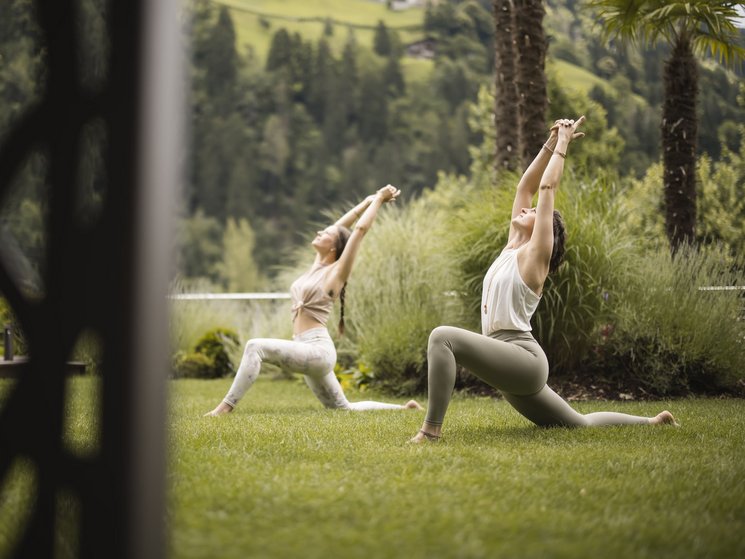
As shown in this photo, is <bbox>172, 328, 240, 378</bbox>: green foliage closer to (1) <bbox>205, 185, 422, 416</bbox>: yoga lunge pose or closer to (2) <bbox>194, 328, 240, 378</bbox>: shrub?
(2) <bbox>194, 328, 240, 378</bbox>: shrub

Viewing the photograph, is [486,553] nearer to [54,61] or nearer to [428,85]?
[54,61]

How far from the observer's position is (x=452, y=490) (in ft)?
13.1

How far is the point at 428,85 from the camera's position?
100250 millimetres

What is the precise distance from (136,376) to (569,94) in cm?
4471

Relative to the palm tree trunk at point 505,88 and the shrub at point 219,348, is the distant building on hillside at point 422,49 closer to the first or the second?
the palm tree trunk at point 505,88

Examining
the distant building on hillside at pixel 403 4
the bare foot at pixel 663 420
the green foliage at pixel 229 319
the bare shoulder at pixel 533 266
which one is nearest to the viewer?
the bare shoulder at pixel 533 266

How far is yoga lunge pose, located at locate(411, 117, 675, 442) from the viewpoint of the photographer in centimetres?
545

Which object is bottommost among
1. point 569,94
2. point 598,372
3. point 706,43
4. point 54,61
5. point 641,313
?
point 598,372

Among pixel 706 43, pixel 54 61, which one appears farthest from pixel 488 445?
pixel 706 43

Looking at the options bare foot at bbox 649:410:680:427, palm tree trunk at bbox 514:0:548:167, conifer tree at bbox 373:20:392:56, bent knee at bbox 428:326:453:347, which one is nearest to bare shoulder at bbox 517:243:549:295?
bent knee at bbox 428:326:453:347

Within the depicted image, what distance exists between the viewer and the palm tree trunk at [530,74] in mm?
11047

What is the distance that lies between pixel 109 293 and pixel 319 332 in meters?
5.39

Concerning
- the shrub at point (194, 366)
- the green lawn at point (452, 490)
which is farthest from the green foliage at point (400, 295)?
the green lawn at point (452, 490)

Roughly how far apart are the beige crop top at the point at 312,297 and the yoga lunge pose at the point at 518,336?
7.27ft
